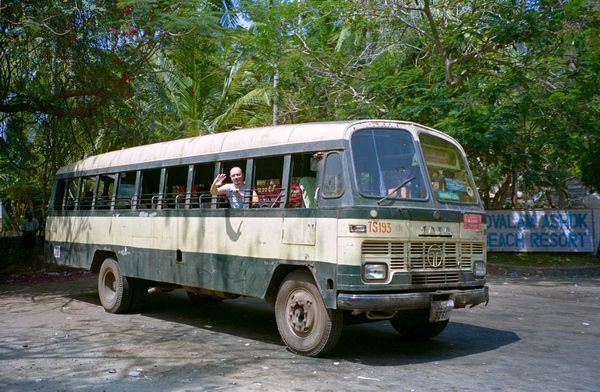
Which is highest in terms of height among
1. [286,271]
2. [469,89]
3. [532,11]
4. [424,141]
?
[532,11]

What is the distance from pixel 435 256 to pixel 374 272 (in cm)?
90

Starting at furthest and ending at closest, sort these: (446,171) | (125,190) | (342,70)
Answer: (342,70)
(125,190)
(446,171)

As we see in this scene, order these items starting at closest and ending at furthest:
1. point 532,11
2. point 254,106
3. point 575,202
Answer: point 532,11 → point 254,106 → point 575,202

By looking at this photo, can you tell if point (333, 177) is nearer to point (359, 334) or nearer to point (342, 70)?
point (359, 334)

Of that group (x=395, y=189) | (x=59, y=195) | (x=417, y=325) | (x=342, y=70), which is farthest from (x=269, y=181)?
(x=342, y=70)

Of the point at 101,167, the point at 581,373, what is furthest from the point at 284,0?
the point at 581,373

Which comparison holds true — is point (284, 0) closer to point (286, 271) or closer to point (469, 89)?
point (469, 89)

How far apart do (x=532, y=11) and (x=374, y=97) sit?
468cm

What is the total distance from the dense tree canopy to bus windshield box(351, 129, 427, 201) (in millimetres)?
7006

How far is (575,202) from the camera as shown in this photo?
94.6 ft

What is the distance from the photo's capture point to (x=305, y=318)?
7.19 metres

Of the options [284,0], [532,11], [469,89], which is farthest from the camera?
[284,0]

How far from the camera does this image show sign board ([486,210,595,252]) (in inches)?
776

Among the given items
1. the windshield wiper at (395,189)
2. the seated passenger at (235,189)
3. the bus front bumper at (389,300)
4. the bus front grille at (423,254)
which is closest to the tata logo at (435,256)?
the bus front grille at (423,254)
